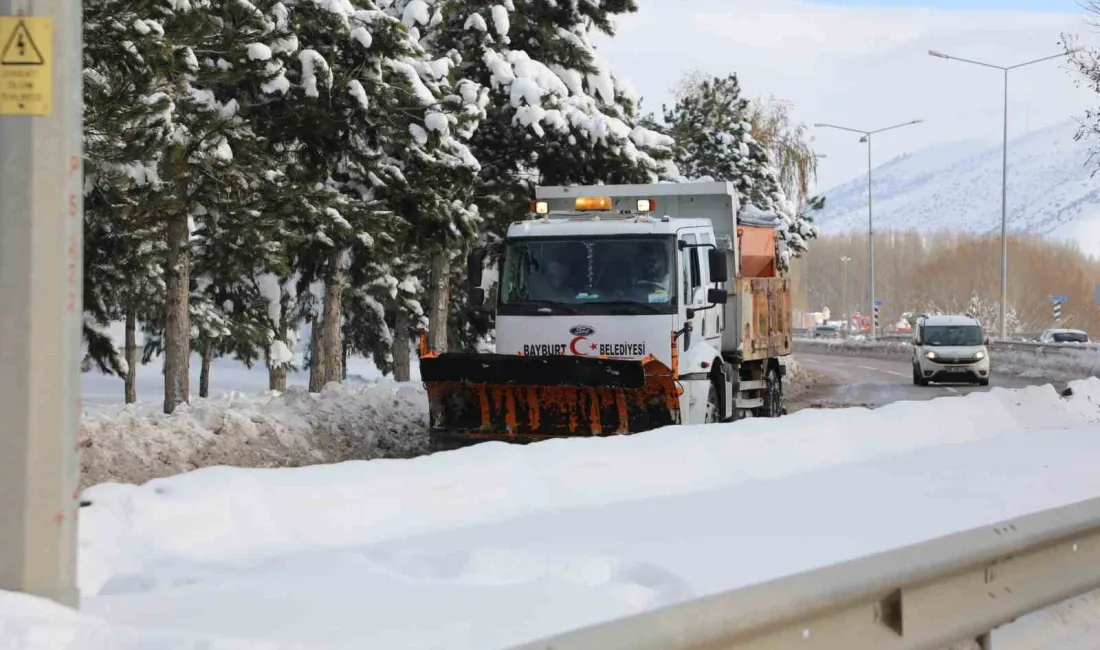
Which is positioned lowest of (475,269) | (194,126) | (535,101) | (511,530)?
(511,530)

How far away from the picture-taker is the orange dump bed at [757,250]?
19141mm

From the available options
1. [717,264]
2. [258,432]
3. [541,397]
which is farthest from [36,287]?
[258,432]

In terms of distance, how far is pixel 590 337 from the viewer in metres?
15.3

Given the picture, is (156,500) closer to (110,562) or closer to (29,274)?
(110,562)

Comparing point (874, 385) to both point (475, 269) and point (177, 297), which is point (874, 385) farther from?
point (475, 269)

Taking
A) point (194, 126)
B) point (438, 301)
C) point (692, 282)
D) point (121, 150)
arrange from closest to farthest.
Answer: point (692, 282)
point (121, 150)
point (194, 126)
point (438, 301)

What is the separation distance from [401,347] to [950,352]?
47.5 ft

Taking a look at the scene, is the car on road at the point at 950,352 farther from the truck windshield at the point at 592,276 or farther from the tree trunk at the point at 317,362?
the truck windshield at the point at 592,276

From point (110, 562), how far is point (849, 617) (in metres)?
3.16

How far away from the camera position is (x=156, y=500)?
6.70 m

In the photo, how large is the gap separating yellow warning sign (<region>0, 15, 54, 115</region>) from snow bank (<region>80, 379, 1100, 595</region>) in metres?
2.03

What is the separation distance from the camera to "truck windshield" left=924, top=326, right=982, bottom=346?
37594mm

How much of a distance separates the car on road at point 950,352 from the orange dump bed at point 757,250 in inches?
704

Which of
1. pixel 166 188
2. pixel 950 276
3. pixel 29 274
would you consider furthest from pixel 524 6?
pixel 950 276
